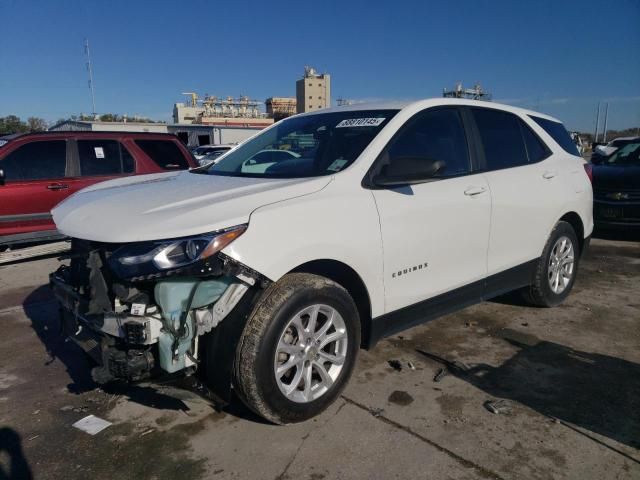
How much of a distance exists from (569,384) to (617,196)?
5.83m

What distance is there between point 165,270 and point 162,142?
5.92 metres

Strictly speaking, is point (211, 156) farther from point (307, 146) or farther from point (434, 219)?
point (434, 219)

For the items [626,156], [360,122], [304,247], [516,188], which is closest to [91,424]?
[304,247]

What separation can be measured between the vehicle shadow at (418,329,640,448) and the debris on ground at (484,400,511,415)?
94 mm

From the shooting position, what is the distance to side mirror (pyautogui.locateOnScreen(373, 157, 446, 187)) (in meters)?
2.93

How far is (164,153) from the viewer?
7.61 meters

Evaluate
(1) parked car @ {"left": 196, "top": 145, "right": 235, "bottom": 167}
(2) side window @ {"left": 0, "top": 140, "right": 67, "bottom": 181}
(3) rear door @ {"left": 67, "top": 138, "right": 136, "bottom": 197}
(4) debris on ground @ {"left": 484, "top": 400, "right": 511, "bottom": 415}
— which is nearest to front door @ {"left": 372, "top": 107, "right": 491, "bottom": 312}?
(4) debris on ground @ {"left": 484, "top": 400, "right": 511, "bottom": 415}

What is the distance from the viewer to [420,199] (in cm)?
319

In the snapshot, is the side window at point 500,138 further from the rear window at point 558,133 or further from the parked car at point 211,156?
the parked car at point 211,156

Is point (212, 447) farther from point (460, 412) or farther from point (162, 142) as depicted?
point (162, 142)

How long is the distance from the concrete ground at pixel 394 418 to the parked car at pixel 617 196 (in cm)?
431

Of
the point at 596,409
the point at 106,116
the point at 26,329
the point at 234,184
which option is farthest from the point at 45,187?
the point at 106,116

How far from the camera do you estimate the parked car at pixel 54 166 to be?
6.40 m

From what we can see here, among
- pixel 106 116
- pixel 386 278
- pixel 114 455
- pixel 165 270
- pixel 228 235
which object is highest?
pixel 106 116
